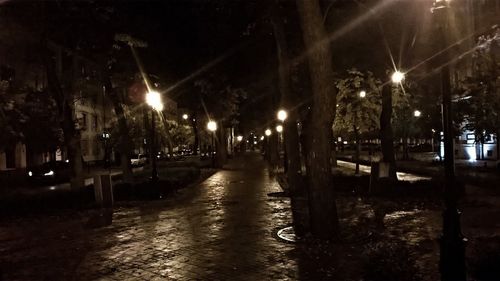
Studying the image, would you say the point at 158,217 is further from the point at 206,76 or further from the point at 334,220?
the point at 206,76

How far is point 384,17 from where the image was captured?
20.5 m

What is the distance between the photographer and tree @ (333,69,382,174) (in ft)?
94.5

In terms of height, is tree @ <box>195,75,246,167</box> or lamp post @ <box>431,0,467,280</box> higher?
tree @ <box>195,75,246,167</box>

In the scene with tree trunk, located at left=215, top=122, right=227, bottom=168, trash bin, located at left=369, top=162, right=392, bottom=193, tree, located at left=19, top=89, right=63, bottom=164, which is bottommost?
trash bin, located at left=369, top=162, right=392, bottom=193

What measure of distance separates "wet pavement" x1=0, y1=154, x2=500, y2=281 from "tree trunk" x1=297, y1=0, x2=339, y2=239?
591 millimetres

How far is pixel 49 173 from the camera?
37875 mm

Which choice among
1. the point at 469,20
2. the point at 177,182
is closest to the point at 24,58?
the point at 177,182

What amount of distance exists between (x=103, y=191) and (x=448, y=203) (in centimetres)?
1319

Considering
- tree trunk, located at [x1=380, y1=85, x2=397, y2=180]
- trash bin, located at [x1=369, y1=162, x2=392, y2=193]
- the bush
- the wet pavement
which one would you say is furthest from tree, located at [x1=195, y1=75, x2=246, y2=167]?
the bush

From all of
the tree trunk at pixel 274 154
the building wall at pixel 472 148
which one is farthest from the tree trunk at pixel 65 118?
the building wall at pixel 472 148

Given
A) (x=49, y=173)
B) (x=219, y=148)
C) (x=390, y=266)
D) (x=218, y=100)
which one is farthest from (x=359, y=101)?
(x=390, y=266)

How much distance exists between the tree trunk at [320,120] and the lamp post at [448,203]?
99.3 inches

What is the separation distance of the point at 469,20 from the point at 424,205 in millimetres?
9280

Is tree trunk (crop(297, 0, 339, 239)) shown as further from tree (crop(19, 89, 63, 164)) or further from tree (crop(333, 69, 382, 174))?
tree (crop(19, 89, 63, 164))
